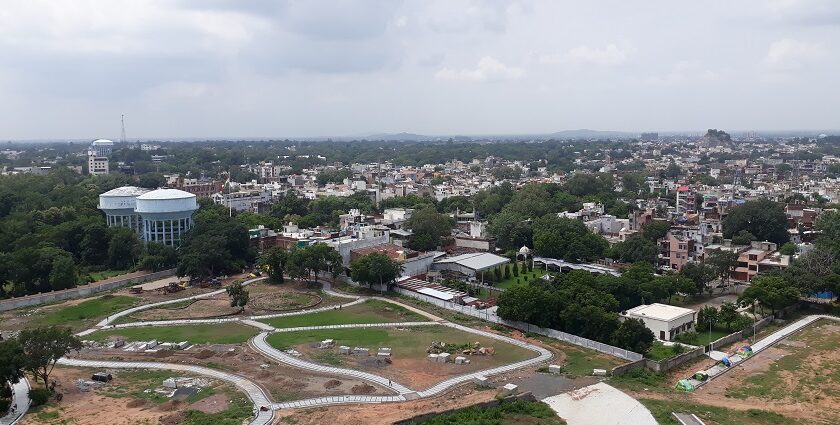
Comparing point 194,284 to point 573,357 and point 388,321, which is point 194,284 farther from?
point 573,357

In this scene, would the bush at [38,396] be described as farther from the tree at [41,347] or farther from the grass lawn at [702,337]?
the grass lawn at [702,337]

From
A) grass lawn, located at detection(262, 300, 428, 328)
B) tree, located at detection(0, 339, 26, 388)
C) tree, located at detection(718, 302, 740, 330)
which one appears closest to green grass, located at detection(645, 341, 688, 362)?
tree, located at detection(718, 302, 740, 330)

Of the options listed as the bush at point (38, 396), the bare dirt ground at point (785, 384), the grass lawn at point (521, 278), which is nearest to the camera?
the bush at point (38, 396)

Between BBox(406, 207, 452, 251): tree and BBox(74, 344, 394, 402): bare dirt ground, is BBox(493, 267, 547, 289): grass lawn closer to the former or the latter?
BBox(406, 207, 452, 251): tree

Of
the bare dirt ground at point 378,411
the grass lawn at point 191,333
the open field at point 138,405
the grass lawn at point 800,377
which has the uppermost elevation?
the bare dirt ground at point 378,411

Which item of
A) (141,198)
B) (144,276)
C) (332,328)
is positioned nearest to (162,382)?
(332,328)

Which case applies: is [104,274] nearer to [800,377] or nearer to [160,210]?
[160,210]

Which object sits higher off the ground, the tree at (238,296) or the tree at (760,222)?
the tree at (760,222)

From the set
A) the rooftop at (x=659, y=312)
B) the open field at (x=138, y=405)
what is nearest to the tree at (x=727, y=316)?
the rooftop at (x=659, y=312)
